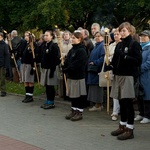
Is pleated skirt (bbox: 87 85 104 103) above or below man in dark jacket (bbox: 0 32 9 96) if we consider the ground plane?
below

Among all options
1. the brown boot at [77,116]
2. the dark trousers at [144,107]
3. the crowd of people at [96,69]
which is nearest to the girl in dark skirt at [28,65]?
the crowd of people at [96,69]

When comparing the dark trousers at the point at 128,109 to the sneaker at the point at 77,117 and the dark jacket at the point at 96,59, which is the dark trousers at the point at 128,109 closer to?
the sneaker at the point at 77,117

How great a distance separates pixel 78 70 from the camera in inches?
294

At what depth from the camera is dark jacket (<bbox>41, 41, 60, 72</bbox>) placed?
329 inches

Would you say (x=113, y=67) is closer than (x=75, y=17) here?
Yes

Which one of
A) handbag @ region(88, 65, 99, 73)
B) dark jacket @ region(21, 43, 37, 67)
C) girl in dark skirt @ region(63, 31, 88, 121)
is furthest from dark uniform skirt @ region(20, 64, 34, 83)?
handbag @ region(88, 65, 99, 73)

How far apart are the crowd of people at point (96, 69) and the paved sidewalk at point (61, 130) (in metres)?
0.22

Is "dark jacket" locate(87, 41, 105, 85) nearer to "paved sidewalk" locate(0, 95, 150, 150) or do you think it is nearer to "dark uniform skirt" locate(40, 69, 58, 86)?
"paved sidewalk" locate(0, 95, 150, 150)

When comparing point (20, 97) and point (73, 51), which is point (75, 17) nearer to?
point (20, 97)

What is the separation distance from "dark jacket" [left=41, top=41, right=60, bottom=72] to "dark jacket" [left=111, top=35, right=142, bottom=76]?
232 cm

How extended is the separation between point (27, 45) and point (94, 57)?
7.13 ft

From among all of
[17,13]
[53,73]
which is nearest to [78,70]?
[53,73]

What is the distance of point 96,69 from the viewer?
799cm

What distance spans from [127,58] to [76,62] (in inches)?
63.8
